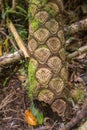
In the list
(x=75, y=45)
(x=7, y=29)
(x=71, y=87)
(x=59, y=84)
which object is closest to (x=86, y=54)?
(x=75, y=45)

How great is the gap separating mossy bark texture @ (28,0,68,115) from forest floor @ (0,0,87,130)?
122mm

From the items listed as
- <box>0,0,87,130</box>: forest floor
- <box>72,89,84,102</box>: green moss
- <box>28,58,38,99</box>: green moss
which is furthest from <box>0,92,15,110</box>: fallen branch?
<box>72,89,84,102</box>: green moss

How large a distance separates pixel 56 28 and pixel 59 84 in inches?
16.7

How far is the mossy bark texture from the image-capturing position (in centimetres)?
224

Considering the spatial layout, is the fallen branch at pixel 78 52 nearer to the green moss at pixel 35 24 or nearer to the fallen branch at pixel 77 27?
the fallen branch at pixel 77 27

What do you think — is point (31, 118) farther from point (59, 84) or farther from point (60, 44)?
point (60, 44)

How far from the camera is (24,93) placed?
2.45 meters

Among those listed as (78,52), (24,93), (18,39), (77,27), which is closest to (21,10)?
(18,39)

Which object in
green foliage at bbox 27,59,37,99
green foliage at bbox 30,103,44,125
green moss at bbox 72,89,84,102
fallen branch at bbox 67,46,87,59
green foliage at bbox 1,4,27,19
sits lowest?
green foliage at bbox 30,103,44,125

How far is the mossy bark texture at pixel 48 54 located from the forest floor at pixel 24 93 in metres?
0.12

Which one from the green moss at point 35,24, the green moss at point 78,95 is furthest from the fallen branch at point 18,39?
the green moss at point 78,95

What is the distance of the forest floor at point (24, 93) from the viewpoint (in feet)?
7.47

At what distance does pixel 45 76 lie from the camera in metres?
2.24

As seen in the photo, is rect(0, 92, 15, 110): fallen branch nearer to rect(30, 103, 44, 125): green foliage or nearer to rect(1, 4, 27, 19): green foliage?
rect(30, 103, 44, 125): green foliage
